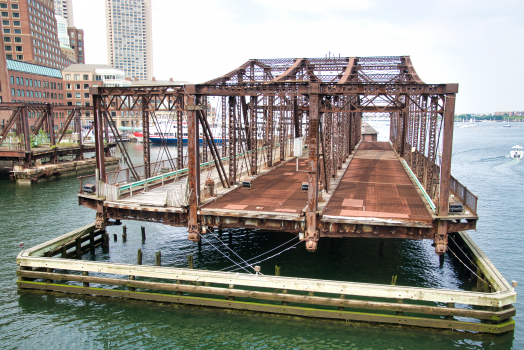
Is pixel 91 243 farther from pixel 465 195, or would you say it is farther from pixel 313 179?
pixel 465 195

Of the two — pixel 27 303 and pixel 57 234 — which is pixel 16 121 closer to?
pixel 57 234

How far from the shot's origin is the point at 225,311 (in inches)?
730

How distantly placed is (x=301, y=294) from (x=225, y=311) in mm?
3721

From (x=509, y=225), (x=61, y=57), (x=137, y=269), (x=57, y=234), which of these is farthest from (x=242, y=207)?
(x=61, y=57)

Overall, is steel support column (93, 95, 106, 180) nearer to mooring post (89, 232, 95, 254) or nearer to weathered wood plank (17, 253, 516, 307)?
mooring post (89, 232, 95, 254)

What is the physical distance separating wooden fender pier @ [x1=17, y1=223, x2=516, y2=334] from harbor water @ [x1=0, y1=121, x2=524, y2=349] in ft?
1.32

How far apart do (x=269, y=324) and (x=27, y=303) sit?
12.0 meters

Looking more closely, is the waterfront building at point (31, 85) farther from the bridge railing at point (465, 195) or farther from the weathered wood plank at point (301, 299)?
the bridge railing at point (465, 195)

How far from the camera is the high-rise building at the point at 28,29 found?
376 feet

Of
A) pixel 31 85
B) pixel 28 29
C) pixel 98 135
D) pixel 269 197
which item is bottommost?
pixel 269 197

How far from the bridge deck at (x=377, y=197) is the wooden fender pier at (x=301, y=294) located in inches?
152

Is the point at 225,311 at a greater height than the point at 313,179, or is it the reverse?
the point at 313,179

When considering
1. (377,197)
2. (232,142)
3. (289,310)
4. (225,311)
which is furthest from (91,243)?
(377,197)

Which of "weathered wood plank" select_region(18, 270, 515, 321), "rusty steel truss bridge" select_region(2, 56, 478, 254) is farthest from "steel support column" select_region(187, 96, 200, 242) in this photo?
"weathered wood plank" select_region(18, 270, 515, 321)
